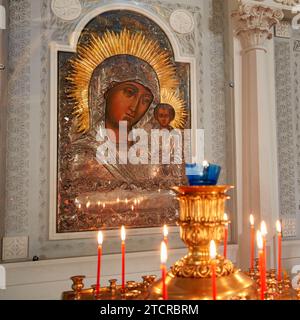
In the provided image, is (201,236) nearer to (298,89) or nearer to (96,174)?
(96,174)

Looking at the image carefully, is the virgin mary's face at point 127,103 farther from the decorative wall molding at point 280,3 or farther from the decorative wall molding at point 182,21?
the decorative wall molding at point 280,3

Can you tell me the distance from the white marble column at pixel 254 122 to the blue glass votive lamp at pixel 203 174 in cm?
246

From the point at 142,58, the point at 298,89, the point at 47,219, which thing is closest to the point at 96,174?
the point at 47,219

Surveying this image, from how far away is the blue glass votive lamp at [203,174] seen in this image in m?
1.42

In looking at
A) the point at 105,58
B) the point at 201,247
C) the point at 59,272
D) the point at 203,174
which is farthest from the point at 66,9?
the point at 201,247

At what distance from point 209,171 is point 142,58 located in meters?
2.54

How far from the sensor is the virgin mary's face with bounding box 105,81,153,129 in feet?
11.7

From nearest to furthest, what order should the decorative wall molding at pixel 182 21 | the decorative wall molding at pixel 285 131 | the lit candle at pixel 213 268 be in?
the lit candle at pixel 213 268, the decorative wall molding at pixel 182 21, the decorative wall molding at pixel 285 131

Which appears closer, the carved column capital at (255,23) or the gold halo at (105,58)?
the gold halo at (105,58)

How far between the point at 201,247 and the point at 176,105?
101 inches

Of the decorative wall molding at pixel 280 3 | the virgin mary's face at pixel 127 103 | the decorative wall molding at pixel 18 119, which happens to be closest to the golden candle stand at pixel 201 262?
the decorative wall molding at pixel 18 119

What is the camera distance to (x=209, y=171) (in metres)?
1.42

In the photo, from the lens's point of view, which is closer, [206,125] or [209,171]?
[209,171]

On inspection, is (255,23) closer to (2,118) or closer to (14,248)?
(2,118)
